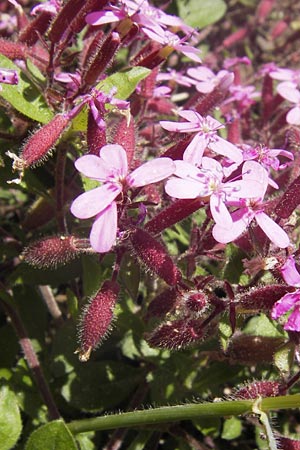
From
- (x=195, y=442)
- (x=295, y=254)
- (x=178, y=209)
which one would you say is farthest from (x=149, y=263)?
(x=195, y=442)

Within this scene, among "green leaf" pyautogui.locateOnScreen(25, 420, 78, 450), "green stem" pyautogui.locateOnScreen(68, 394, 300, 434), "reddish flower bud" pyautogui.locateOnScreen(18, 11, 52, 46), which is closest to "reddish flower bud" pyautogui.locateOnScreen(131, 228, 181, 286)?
"green stem" pyautogui.locateOnScreen(68, 394, 300, 434)

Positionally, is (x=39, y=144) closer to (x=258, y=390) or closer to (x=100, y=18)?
(x=100, y=18)

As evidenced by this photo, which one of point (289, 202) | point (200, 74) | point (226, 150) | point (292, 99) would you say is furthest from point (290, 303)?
point (200, 74)

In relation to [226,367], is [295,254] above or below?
above

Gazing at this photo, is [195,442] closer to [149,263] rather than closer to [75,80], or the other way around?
[149,263]

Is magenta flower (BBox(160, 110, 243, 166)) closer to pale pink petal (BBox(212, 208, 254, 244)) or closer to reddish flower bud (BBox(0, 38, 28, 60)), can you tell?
pale pink petal (BBox(212, 208, 254, 244))

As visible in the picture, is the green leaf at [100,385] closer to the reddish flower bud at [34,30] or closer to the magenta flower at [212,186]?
the magenta flower at [212,186]
